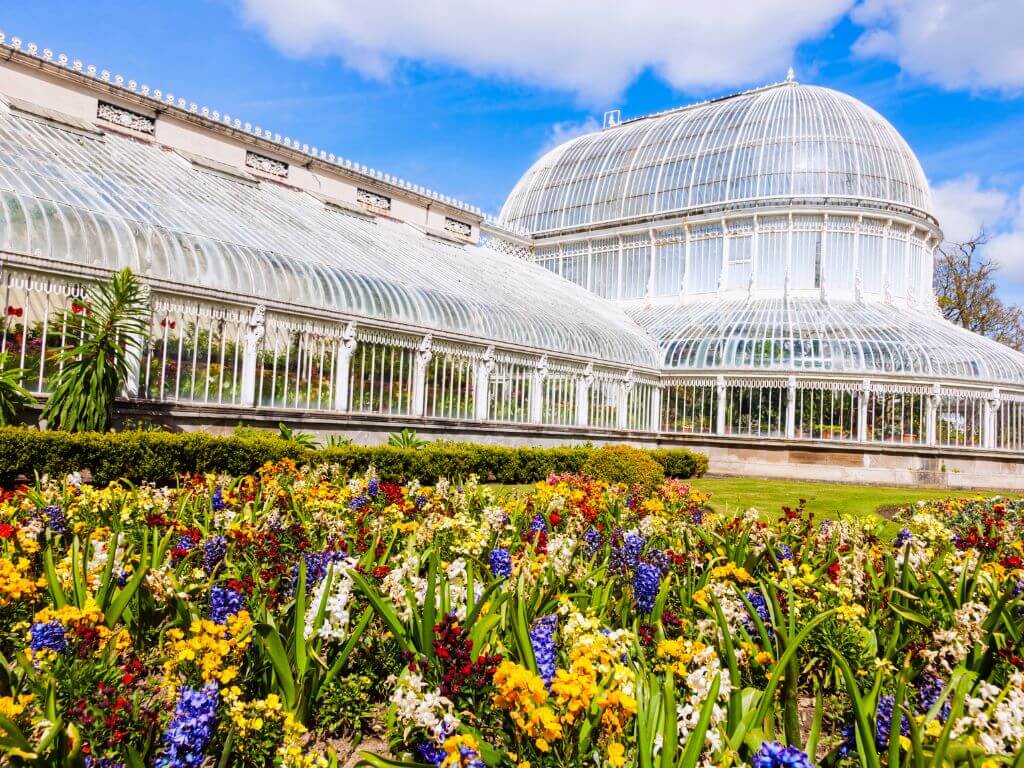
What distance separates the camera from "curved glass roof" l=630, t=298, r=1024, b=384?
24609mm

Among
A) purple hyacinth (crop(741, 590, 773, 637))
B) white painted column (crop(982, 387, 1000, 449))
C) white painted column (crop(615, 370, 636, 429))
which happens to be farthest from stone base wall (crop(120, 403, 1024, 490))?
purple hyacinth (crop(741, 590, 773, 637))

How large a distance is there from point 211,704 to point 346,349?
1411cm

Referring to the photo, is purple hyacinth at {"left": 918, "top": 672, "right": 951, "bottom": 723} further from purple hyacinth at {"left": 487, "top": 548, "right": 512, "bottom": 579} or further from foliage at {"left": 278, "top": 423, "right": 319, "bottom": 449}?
foliage at {"left": 278, "top": 423, "right": 319, "bottom": 449}

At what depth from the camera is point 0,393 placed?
10.5 metres

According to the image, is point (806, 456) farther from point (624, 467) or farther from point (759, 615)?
point (759, 615)

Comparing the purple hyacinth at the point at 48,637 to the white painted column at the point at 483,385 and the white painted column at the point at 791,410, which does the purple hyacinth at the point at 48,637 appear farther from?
the white painted column at the point at 791,410

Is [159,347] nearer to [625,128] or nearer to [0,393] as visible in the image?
[0,393]

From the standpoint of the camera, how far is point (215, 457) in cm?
1147

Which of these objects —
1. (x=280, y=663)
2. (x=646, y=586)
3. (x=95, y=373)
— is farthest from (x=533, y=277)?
(x=280, y=663)

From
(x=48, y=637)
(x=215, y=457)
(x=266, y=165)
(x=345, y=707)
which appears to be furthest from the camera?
(x=266, y=165)

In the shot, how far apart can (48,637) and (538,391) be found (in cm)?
1859

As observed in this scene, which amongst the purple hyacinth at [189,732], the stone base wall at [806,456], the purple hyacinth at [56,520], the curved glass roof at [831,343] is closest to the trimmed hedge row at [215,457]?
the stone base wall at [806,456]

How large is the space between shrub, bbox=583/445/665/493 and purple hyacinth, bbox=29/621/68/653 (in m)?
11.5

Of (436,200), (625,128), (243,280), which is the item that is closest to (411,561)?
(243,280)
